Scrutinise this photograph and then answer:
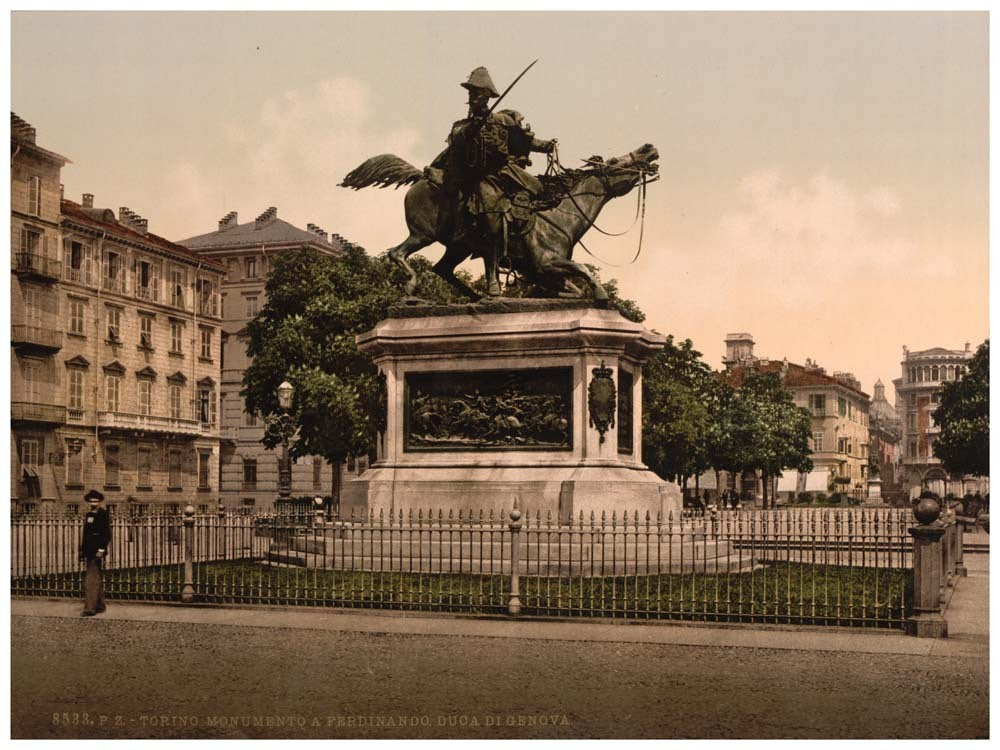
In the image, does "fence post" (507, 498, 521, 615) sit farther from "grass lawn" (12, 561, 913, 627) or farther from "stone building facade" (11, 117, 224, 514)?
"stone building facade" (11, 117, 224, 514)

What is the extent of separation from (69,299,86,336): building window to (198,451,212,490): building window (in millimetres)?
10298

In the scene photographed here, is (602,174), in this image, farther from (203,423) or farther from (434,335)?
(203,423)

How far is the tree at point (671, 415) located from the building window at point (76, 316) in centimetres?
2397

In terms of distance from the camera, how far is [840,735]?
965 cm

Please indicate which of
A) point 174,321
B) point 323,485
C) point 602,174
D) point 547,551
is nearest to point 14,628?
point 547,551

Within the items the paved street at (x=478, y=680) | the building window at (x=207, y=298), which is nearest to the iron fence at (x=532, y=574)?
the paved street at (x=478, y=680)

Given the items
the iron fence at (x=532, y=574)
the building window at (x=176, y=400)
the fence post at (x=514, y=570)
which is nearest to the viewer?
the iron fence at (x=532, y=574)

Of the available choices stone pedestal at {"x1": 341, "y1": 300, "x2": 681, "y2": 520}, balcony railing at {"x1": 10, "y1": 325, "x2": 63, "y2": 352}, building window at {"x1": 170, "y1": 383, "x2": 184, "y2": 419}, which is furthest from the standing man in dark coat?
building window at {"x1": 170, "y1": 383, "x2": 184, "y2": 419}

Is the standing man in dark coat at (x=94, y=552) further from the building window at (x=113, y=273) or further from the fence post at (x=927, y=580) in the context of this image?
the building window at (x=113, y=273)

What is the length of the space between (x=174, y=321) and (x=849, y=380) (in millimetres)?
80907

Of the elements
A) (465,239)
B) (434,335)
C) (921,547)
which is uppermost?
(465,239)

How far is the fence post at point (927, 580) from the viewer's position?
1437 cm

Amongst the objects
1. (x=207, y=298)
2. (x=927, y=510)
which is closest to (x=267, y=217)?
(x=207, y=298)

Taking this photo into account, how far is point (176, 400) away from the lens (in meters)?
66.5
